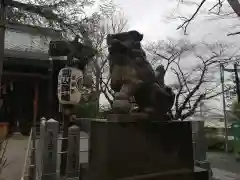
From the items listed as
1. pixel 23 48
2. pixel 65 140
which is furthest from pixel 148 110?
pixel 23 48

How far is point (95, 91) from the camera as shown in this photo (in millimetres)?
17609

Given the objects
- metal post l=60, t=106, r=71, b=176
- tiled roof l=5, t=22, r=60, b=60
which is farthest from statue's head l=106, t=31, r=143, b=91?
tiled roof l=5, t=22, r=60, b=60

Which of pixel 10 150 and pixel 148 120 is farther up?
pixel 148 120

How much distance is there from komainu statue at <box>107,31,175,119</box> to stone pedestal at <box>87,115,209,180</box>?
0.29 metres

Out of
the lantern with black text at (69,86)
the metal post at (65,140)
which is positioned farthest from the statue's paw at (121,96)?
the metal post at (65,140)

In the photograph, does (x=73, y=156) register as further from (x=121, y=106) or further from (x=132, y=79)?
(x=132, y=79)

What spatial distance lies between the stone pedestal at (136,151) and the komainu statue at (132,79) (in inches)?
11.5

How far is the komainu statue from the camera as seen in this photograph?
3.96 meters

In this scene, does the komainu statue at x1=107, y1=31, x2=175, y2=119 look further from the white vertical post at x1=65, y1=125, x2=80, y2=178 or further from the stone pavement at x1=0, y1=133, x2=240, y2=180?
the stone pavement at x1=0, y1=133, x2=240, y2=180

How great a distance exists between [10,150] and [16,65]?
5.13 m

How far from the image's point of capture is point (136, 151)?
12.2 feet

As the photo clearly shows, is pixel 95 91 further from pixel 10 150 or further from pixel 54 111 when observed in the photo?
pixel 10 150

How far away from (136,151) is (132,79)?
117 cm

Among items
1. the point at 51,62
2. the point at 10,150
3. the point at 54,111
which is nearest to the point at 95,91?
the point at 54,111
